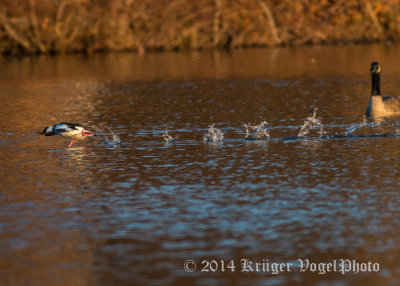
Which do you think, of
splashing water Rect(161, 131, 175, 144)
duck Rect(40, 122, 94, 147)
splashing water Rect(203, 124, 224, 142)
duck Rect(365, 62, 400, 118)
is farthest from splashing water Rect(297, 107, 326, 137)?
duck Rect(40, 122, 94, 147)

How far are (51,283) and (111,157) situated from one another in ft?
25.8

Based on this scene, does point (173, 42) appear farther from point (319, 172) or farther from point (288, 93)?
point (319, 172)

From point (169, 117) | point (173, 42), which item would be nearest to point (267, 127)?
point (169, 117)

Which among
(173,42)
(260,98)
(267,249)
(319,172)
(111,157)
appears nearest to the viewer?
(267,249)

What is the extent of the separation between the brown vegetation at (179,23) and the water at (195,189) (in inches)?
947

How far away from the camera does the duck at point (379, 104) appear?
22109 millimetres

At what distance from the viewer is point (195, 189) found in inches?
547

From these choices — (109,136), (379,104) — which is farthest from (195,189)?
(379,104)

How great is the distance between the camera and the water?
10.1 meters

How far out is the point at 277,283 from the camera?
9.25 metres

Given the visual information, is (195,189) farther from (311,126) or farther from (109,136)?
(311,126)

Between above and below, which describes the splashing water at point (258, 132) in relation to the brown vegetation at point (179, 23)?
below

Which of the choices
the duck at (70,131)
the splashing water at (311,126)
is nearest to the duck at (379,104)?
the splashing water at (311,126)

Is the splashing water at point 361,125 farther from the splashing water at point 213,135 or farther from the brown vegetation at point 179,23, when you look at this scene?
the brown vegetation at point 179,23
